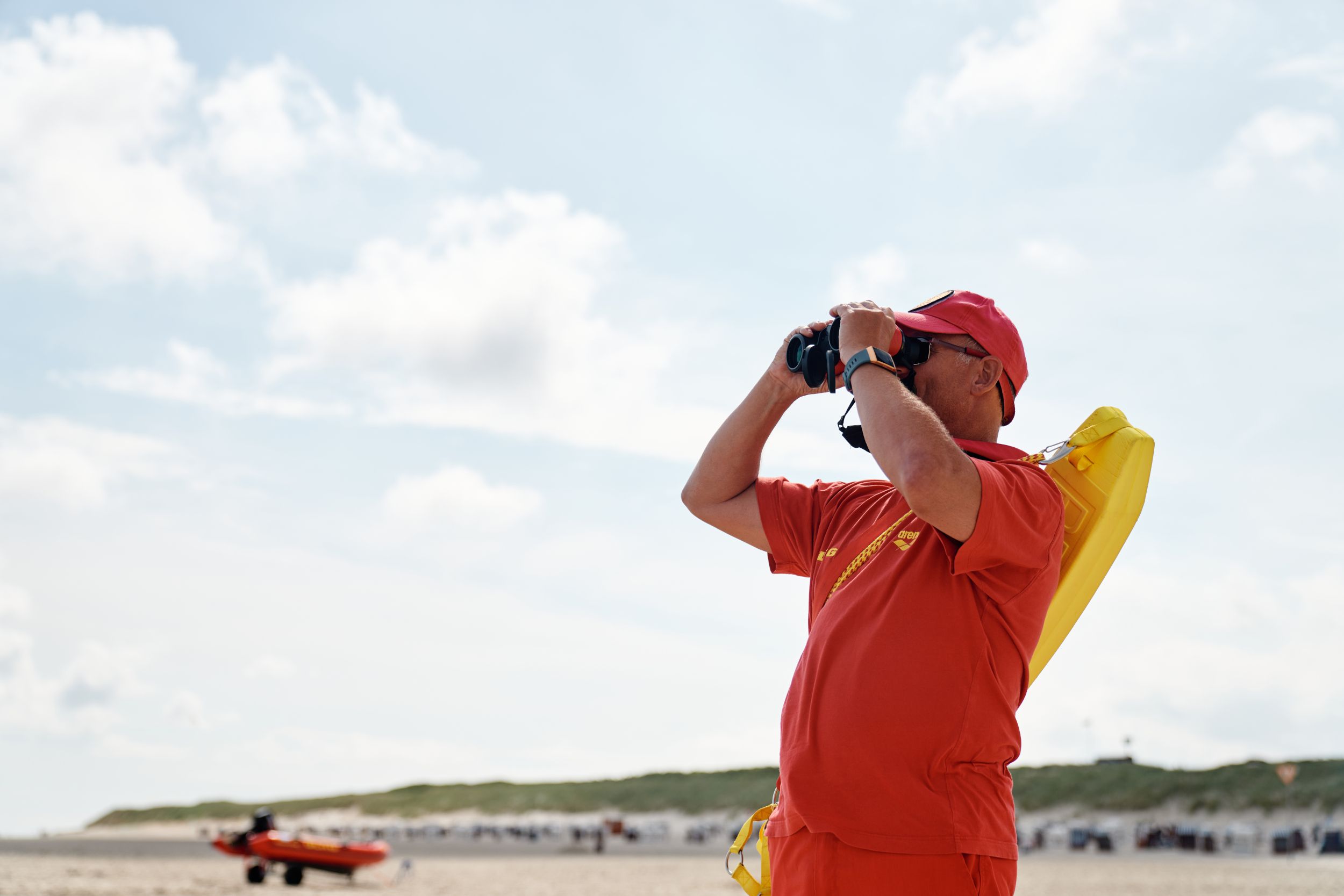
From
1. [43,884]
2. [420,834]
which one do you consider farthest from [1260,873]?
[420,834]

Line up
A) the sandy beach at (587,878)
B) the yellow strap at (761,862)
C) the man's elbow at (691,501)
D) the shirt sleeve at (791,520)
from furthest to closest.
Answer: the sandy beach at (587,878) → the man's elbow at (691,501) → the shirt sleeve at (791,520) → the yellow strap at (761,862)

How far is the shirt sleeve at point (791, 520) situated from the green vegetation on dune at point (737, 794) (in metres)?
37.5

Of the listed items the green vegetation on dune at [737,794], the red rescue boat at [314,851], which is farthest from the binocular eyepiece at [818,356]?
the green vegetation on dune at [737,794]

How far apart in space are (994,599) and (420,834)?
63623 millimetres

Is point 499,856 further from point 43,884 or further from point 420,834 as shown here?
point 420,834

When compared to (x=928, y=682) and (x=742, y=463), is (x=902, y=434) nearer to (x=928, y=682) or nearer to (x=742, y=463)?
(x=928, y=682)

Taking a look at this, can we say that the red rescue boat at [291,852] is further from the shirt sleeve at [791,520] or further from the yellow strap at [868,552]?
the yellow strap at [868,552]

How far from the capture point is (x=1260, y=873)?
73.2 feet

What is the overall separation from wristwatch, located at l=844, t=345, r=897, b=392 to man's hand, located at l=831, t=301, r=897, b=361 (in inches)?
0.7

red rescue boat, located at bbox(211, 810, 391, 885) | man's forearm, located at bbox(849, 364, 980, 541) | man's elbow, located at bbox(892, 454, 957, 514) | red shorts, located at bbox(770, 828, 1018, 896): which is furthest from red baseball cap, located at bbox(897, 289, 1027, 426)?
red rescue boat, located at bbox(211, 810, 391, 885)

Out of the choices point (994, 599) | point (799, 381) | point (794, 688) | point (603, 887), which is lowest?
point (603, 887)

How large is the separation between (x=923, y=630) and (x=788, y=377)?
903 mm

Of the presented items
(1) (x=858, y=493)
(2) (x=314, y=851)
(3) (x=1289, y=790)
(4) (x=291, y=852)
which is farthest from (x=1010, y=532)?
(3) (x=1289, y=790)

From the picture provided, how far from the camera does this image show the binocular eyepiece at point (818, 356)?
8.14ft
